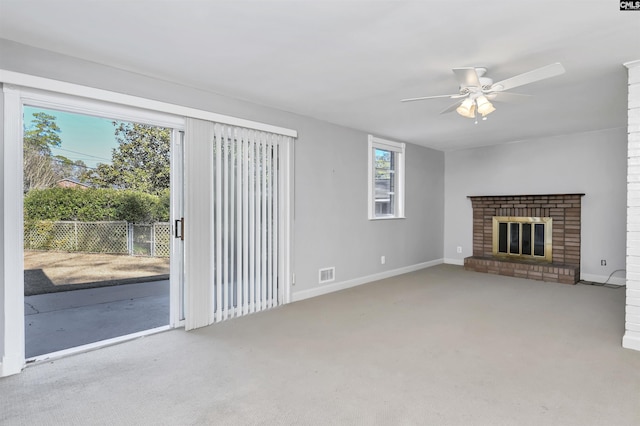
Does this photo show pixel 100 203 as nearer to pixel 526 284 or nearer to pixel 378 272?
pixel 378 272

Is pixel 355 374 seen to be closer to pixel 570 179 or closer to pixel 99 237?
pixel 570 179

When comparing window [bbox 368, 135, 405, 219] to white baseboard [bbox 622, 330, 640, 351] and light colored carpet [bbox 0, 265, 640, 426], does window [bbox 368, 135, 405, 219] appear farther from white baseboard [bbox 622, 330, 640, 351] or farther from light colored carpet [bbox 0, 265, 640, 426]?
white baseboard [bbox 622, 330, 640, 351]

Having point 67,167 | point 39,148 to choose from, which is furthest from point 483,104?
point 67,167

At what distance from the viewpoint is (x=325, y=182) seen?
463 centimetres

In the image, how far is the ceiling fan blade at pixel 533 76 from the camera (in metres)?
2.27

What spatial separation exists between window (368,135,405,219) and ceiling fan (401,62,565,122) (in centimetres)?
227

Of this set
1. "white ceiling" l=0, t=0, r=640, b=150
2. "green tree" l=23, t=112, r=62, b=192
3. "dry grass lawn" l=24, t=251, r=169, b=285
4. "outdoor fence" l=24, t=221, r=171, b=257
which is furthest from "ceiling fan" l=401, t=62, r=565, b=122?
"outdoor fence" l=24, t=221, r=171, b=257

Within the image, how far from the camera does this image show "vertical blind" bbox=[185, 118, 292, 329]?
3.38 m

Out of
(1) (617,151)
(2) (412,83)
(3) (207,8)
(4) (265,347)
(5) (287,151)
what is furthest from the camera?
(1) (617,151)

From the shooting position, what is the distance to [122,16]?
2086 millimetres

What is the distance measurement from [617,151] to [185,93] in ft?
19.3

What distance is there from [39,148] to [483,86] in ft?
22.5

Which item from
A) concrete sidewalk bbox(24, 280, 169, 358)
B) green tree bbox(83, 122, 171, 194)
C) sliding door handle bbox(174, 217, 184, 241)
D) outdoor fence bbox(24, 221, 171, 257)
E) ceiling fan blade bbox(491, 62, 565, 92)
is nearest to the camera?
ceiling fan blade bbox(491, 62, 565, 92)

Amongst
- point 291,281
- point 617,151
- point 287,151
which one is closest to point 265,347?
point 291,281
